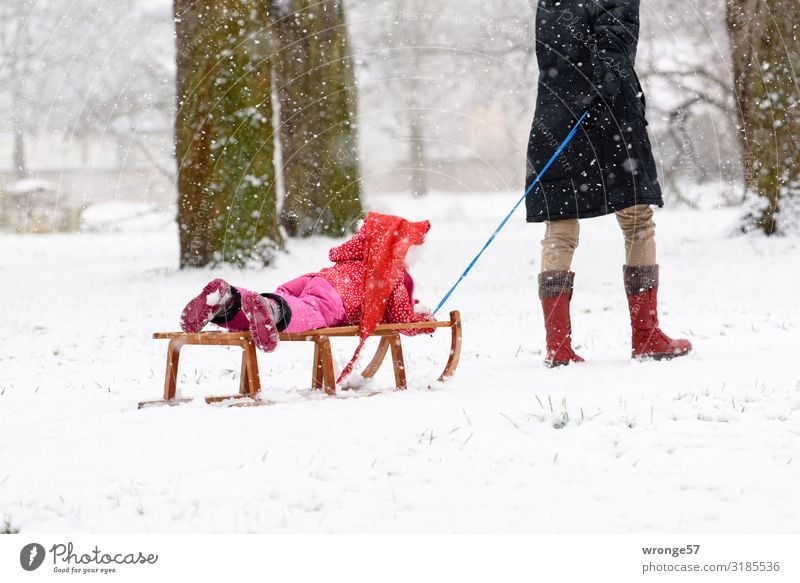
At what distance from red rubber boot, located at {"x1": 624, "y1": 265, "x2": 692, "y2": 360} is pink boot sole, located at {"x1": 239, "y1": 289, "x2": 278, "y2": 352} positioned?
→ 7.81 ft

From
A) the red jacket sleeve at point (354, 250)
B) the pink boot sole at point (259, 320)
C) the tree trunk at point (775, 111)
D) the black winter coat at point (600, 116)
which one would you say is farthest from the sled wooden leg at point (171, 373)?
the tree trunk at point (775, 111)

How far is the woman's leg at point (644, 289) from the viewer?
5609 millimetres

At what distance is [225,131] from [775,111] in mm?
7488

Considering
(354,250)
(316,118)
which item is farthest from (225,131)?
(354,250)

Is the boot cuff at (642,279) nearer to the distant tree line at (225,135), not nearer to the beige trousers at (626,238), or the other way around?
the beige trousers at (626,238)

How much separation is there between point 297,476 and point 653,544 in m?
1.31

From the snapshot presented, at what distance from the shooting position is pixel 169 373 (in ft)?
15.8

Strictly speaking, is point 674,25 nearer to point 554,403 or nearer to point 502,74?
point 502,74

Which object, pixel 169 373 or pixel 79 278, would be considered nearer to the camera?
pixel 169 373

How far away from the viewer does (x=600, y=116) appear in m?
5.49

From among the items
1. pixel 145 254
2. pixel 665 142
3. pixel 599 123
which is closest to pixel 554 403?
pixel 599 123

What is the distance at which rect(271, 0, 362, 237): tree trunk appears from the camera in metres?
14.7

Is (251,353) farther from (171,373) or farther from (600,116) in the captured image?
(600,116)

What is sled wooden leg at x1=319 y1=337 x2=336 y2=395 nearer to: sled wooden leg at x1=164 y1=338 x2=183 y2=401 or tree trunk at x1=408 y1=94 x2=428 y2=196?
sled wooden leg at x1=164 y1=338 x2=183 y2=401
